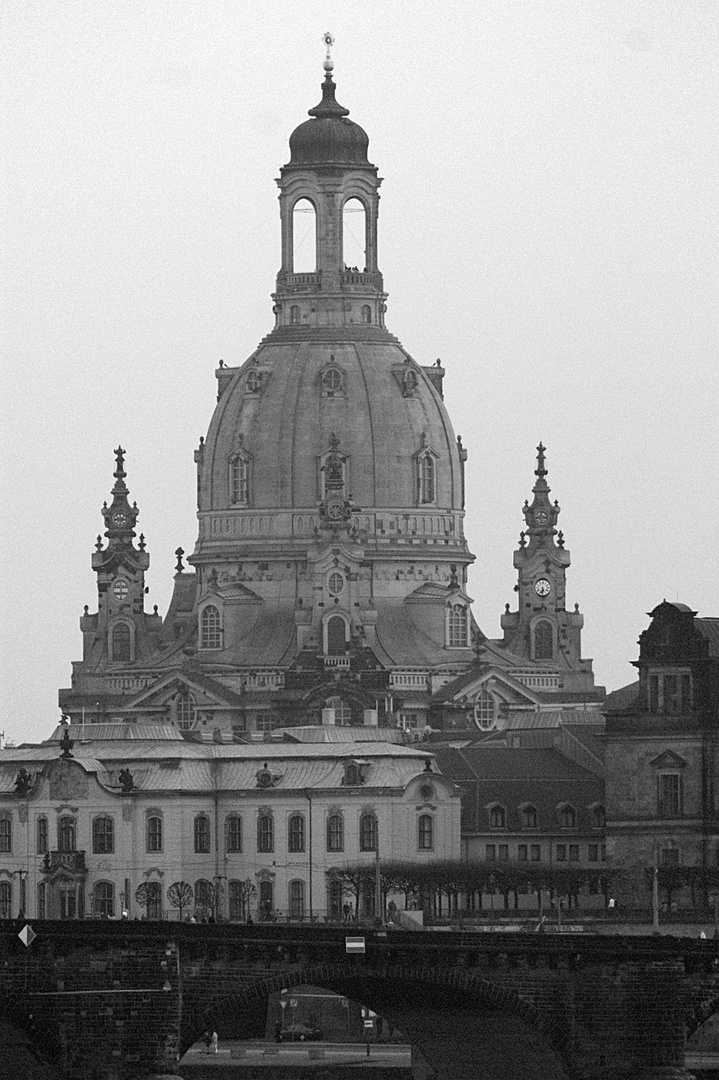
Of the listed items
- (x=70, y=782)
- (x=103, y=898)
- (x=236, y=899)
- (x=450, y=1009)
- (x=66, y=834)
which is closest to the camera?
(x=450, y=1009)

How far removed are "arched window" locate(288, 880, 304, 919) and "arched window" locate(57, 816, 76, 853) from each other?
7755 mm

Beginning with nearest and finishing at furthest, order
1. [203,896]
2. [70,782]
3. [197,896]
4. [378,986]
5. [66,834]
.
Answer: [378,986] → [197,896] → [203,896] → [66,834] → [70,782]

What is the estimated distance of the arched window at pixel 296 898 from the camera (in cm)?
18712

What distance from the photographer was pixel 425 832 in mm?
191250

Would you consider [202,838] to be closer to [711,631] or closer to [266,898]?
[266,898]

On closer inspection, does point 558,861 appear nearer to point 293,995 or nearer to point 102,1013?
point 293,995

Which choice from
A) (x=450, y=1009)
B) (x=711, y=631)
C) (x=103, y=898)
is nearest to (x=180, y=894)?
(x=103, y=898)

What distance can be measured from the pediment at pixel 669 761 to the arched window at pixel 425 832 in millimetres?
13503

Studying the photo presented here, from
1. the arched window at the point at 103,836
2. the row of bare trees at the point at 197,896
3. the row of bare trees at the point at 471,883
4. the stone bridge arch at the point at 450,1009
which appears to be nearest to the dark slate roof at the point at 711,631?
the row of bare trees at the point at 471,883

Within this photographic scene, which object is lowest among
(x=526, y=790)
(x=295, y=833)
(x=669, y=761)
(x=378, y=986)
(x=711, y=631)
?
(x=378, y=986)

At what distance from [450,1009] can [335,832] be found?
2898 inches

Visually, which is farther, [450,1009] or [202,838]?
[202,838]

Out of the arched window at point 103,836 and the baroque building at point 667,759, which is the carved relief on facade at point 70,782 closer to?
the arched window at point 103,836

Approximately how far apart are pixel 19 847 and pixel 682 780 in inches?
1011
